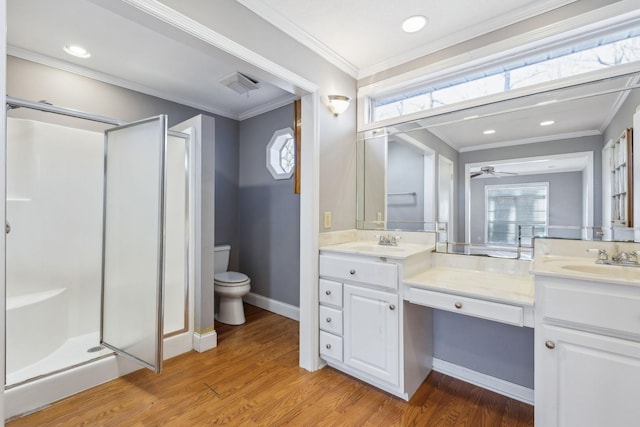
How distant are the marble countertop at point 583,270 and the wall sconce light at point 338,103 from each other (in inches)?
64.4

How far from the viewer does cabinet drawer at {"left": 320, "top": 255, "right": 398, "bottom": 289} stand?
1823mm

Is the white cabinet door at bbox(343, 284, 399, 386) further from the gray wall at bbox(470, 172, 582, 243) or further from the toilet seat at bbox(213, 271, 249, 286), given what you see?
the toilet seat at bbox(213, 271, 249, 286)

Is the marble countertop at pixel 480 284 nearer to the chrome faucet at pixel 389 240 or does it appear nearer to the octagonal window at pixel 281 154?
the chrome faucet at pixel 389 240

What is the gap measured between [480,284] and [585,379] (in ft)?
1.87

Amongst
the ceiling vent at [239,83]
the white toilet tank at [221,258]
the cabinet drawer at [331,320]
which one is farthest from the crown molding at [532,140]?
the white toilet tank at [221,258]

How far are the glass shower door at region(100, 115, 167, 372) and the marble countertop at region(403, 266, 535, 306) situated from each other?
61.2 inches

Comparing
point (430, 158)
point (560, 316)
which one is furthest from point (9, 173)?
point (560, 316)

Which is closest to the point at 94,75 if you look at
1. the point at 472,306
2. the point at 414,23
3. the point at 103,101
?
the point at 103,101

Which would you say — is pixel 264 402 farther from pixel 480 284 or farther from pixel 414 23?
pixel 414 23

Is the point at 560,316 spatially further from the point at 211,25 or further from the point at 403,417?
the point at 211,25

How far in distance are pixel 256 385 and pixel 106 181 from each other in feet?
5.89

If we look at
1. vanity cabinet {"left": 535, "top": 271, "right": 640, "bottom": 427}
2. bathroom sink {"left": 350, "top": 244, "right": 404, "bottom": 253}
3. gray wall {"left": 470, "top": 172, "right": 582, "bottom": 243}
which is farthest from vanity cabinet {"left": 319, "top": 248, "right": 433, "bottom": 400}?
gray wall {"left": 470, "top": 172, "right": 582, "bottom": 243}

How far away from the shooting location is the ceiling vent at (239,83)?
2674 mm

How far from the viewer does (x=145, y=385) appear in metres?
1.98
